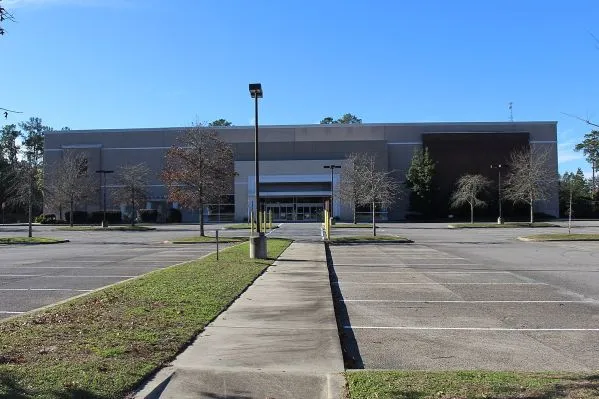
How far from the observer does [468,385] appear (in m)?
5.22

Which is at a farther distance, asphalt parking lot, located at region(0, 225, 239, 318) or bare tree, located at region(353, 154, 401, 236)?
bare tree, located at region(353, 154, 401, 236)

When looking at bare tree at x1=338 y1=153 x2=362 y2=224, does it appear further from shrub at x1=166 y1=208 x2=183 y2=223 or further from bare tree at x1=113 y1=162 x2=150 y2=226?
shrub at x1=166 y1=208 x2=183 y2=223

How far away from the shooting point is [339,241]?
32156mm

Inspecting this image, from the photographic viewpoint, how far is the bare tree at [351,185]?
2334 inches

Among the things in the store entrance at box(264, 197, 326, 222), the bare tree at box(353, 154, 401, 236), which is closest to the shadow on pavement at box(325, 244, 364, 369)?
the bare tree at box(353, 154, 401, 236)

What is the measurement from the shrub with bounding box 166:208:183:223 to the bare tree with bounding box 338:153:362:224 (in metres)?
25.4

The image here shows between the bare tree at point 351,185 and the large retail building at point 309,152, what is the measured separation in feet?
34.5

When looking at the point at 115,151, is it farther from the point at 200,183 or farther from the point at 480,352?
the point at 480,352

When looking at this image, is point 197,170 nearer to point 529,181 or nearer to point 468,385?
point 468,385

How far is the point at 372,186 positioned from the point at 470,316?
99.0 feet

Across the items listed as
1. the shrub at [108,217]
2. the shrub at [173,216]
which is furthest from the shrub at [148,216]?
the shrub at [108,217]

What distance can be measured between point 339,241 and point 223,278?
1931 cm

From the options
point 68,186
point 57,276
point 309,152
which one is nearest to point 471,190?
point 309,152

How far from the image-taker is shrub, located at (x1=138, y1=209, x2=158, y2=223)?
76938mm
